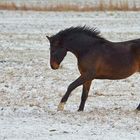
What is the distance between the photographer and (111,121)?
10.8m

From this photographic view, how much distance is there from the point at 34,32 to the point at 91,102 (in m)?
14.3

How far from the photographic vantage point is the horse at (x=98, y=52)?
12.2 metres

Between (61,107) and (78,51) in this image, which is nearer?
(61,107)

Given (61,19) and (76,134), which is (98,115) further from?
(61,19)

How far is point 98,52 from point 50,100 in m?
1.78

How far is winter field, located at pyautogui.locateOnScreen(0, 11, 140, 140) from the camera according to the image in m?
9.95

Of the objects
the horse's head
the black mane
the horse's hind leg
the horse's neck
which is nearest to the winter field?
the horse's hind leg

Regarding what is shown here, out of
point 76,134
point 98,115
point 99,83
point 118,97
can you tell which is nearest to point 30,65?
point 99,83

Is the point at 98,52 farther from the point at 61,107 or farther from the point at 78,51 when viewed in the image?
the point at 61,107

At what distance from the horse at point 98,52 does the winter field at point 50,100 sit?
0.68m

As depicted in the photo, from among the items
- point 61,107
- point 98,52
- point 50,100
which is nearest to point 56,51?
point 98,52

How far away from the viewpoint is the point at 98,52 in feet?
40.1

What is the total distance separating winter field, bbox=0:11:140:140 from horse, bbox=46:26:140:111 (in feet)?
2.24

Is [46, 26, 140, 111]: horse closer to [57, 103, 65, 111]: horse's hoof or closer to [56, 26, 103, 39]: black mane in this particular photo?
[56, 26, 103, 39]: black mane
